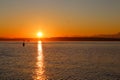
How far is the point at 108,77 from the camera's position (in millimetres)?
30234

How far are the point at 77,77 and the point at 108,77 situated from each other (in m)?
3.74

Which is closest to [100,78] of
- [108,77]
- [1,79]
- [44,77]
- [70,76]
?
[108,77]

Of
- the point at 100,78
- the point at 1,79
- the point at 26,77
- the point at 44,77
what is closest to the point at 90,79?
the point at 100,78

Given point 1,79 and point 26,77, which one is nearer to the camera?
point 1,79

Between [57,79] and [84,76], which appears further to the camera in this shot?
[84,76]

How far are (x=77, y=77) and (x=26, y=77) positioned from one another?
20.3 feet

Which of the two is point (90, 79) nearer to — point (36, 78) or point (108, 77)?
point (108, 77)

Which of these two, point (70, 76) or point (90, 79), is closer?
point (90, 79)

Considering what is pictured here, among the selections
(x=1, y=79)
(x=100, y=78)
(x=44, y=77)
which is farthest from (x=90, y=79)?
(x=1, y=79)

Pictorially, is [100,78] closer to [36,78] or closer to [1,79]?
[36,78]

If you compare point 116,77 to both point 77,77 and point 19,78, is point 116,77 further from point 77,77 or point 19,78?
point 19,78

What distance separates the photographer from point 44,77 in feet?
100

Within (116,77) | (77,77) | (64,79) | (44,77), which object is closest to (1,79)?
(44,77)

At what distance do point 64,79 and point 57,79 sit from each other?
814mm
